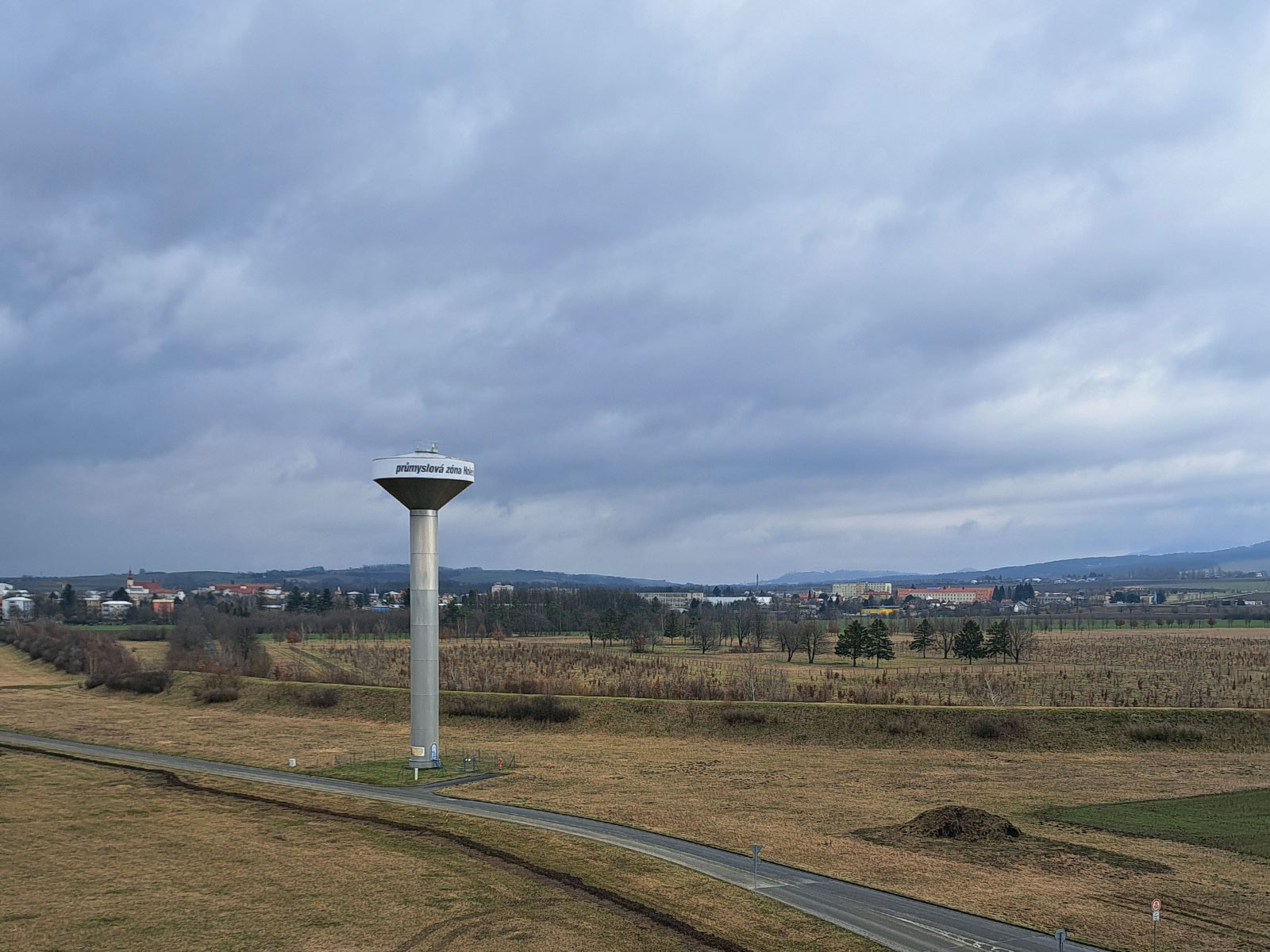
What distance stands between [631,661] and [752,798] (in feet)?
263

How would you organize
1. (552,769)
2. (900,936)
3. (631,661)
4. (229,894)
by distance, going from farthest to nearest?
(631,661)
(552,769)
(229,894)
(900,936)

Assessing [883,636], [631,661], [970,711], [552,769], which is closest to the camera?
[552,769]

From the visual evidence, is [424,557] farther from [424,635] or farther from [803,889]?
[803,889]

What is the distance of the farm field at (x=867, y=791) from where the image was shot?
32.3 meters

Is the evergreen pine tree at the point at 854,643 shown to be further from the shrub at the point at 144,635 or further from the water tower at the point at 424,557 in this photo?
the shrub at the point at 144,635

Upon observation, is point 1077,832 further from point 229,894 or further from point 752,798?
point 229,894

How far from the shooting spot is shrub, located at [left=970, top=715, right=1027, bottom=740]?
66.7 m

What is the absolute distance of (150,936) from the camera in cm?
2950

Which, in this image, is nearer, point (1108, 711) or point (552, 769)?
point (552, 769)

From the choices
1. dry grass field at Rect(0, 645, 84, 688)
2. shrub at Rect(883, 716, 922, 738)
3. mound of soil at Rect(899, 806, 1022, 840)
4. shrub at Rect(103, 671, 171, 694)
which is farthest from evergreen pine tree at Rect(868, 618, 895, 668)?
dry grass field at Rect(0, 645, 84, 688)

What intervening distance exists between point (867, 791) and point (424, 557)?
94.4 ft

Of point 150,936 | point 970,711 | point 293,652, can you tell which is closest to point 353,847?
point 150,936

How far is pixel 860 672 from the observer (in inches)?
4464

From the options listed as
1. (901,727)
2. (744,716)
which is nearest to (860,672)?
(744,716)
